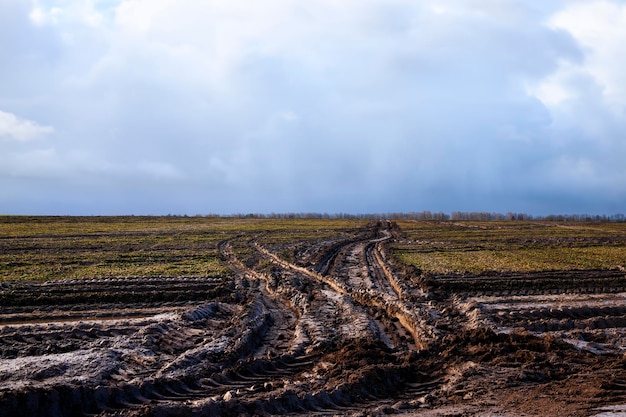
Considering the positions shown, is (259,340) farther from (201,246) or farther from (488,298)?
(201,246)

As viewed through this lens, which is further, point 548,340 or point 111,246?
point 111,246

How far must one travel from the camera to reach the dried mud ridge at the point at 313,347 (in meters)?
6.95

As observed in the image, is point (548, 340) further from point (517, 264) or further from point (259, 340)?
point (517, 264)

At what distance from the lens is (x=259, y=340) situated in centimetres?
1156

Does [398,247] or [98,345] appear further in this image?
[398,247]

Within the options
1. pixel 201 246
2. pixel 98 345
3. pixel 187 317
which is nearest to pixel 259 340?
pixel 187 317

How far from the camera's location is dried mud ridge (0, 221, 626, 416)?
22.8 feet

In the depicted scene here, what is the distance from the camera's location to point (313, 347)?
10.3m

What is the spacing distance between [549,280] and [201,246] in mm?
22911

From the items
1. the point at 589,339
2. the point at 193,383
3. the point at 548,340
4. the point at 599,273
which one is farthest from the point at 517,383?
the point at 599,273

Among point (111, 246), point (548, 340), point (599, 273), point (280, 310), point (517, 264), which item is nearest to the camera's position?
point (548, 340)

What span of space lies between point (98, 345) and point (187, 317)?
9.00 feet

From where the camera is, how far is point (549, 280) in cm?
1889

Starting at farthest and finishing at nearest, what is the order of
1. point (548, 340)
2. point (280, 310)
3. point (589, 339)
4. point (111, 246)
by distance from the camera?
point (111, 246), point (280, 310), point (589, 339), point (548, 340)
